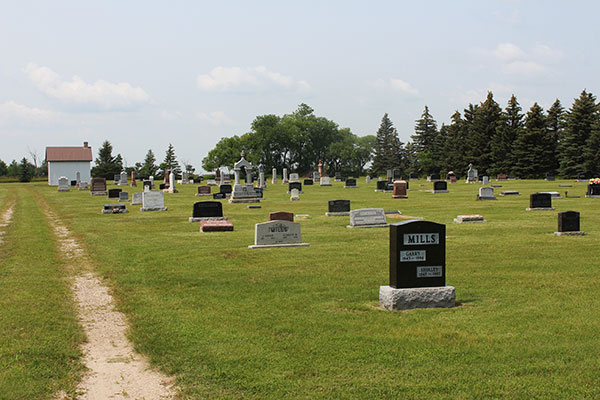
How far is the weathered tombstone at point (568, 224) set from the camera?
56.4 ft

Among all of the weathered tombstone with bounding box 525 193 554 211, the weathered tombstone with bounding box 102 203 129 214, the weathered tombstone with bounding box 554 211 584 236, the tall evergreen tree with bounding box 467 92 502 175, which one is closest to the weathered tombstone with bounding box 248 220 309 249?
the weathered tombstone with bounding box 554 211 584 236

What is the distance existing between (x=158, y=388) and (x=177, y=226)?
1629 centimetres

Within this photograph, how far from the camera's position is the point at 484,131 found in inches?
3098

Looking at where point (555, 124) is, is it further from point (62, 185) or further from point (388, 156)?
point (62, 185)

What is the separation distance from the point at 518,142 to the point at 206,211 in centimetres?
5671

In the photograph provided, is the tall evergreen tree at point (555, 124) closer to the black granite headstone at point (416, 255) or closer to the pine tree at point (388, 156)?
the pine tree at point (388, 156)

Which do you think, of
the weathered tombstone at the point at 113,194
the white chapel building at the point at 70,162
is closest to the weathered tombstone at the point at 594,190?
the weathered tombstone at the point at 113,194

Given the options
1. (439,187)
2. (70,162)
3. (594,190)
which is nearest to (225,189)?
(439,187)

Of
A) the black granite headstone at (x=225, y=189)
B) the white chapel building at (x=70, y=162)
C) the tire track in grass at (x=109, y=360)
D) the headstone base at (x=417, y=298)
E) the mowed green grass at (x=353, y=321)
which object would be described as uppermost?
the white chapel building at (x=70, y=162)

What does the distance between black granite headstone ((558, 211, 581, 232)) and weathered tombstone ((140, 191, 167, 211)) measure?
19.0 metres

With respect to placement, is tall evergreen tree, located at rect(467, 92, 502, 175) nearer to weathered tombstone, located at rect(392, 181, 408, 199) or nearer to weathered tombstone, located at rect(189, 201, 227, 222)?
weathered tombstone, located at rect(392, 181, 408, 199)

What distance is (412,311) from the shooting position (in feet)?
28.5

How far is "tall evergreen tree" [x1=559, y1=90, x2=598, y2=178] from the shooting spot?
65625mm

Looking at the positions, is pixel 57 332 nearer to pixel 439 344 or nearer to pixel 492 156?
pixel 439 344
